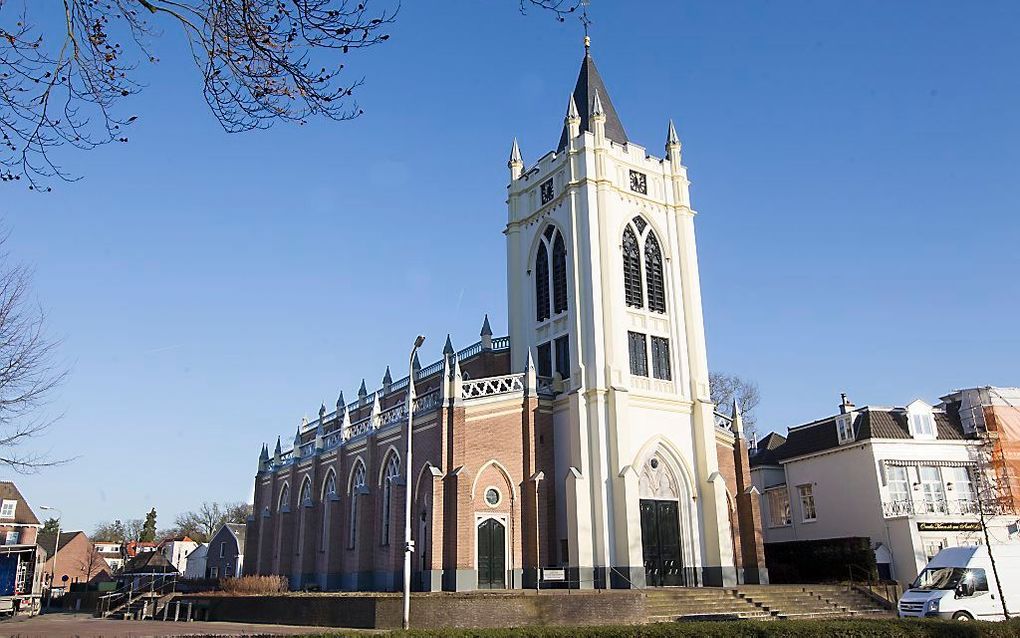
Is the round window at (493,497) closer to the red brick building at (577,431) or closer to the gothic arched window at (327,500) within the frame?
the red brick building at (577,431)

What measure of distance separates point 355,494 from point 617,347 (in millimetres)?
15595

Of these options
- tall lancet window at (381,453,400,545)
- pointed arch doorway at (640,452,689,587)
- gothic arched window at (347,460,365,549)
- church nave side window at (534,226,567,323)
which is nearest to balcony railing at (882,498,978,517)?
pointed arch doorway at (640,452,689,587)

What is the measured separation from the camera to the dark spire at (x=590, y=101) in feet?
129

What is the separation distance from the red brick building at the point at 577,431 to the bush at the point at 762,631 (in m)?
14.9

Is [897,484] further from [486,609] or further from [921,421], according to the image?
[486,609]

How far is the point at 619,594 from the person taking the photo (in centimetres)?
2520

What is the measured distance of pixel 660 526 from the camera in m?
33.8

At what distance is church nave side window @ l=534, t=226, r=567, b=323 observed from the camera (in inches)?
1479

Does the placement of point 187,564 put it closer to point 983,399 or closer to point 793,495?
point 793,495

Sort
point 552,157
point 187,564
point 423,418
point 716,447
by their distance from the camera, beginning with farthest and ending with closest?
1. point 187,564
2. point 552,157
3. point 716,447
4. point 423,418

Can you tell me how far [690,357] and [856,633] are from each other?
71.5ft

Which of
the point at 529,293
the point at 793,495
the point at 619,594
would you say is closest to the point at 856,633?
the point at 619,594

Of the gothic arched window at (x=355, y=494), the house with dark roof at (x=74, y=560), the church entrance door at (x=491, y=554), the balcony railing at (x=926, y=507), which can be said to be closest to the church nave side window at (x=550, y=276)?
the church entrance door at (x=491, y=554)

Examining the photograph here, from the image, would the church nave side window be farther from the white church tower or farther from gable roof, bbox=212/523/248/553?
gable roof, bbox=212/523/248/553
